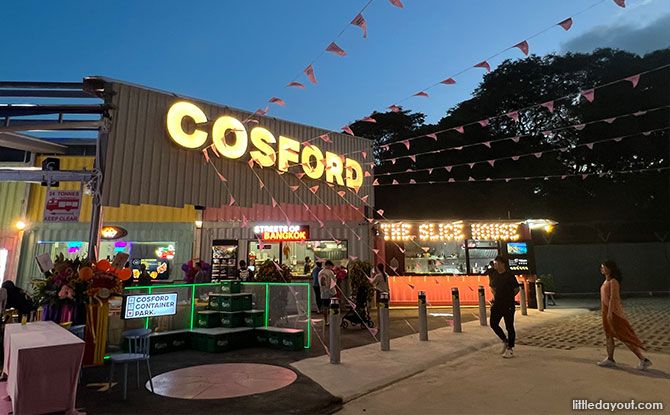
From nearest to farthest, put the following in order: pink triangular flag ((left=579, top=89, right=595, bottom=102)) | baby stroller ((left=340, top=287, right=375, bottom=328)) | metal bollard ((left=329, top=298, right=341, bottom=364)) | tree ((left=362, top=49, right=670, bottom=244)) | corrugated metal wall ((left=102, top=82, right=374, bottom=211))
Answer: metal bollard ((left=329, top=298, right=341, bottom=364)) → pink triangular flag ((left=579, top=89, right=595, bottom=102)) → corrugated metal wall ((left=102, top=82, right=374, bottom=211)) → baby stroller ((left=340, top=287, right=375, bottom=328)) → tree ((left=362, top=49, right=670, bottom=244))

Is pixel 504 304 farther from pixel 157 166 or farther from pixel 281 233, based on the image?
pixel 281 233

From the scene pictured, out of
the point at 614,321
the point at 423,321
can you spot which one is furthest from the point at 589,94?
the point at 423,321

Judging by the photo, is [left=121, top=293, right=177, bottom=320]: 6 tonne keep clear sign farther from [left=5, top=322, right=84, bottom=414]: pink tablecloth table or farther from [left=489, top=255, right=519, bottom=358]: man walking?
[left=489, top=255, right=519, bottom=358]: man walking

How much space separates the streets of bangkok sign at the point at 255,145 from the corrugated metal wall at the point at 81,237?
21.6ft

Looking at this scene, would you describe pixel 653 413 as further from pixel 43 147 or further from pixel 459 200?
pixel 459 200

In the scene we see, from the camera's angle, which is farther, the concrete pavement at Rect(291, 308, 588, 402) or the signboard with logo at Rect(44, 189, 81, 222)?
the signboard with logo at Rect(44, 189, 81, 222)

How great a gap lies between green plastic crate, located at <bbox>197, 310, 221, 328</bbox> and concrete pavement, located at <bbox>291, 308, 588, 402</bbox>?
8.33 ft

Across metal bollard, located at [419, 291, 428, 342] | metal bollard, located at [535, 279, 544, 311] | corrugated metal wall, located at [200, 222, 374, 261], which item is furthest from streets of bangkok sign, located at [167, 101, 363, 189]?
metal bollard, located at [535, 279, 544, 311]

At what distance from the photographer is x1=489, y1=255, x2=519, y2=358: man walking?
7.16m

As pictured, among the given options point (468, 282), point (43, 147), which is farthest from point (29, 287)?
point (468, 282)

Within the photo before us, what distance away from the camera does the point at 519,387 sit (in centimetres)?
525

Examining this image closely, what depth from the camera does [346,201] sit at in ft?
45.6

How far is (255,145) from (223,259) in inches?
286

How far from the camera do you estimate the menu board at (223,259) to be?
16016mm
